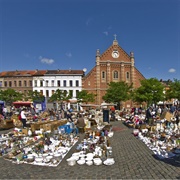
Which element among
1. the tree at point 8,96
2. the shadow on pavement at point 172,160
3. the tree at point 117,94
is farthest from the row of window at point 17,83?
the shadow on pavement at point 172,160

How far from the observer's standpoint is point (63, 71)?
51844 millimetres

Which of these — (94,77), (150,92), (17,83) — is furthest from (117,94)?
(17,83)

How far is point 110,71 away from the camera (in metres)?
45.8

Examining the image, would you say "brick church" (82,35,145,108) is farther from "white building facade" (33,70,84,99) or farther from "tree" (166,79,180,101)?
"tree" (166,79,180,101)

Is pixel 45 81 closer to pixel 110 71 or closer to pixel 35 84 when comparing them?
pixel 35 84

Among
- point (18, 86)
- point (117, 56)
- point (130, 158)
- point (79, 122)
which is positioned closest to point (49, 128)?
point (79, 122)

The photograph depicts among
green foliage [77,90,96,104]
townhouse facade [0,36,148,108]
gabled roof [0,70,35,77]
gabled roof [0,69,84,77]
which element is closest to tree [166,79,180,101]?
townhouse facade [0,36,148,108]

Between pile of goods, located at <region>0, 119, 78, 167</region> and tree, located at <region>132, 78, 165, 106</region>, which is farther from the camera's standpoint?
tree, located at <region>132, 78, 165, 106</region>

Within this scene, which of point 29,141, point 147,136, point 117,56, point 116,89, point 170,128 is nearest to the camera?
point 29,141

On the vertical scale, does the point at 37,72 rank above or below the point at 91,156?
above

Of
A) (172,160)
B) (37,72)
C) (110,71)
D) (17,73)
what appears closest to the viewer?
(172,160)

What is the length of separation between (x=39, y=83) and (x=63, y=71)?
24.0ft

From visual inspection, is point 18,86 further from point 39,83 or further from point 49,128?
point 49,128

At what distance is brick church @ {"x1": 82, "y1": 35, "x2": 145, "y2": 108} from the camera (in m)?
45.1
